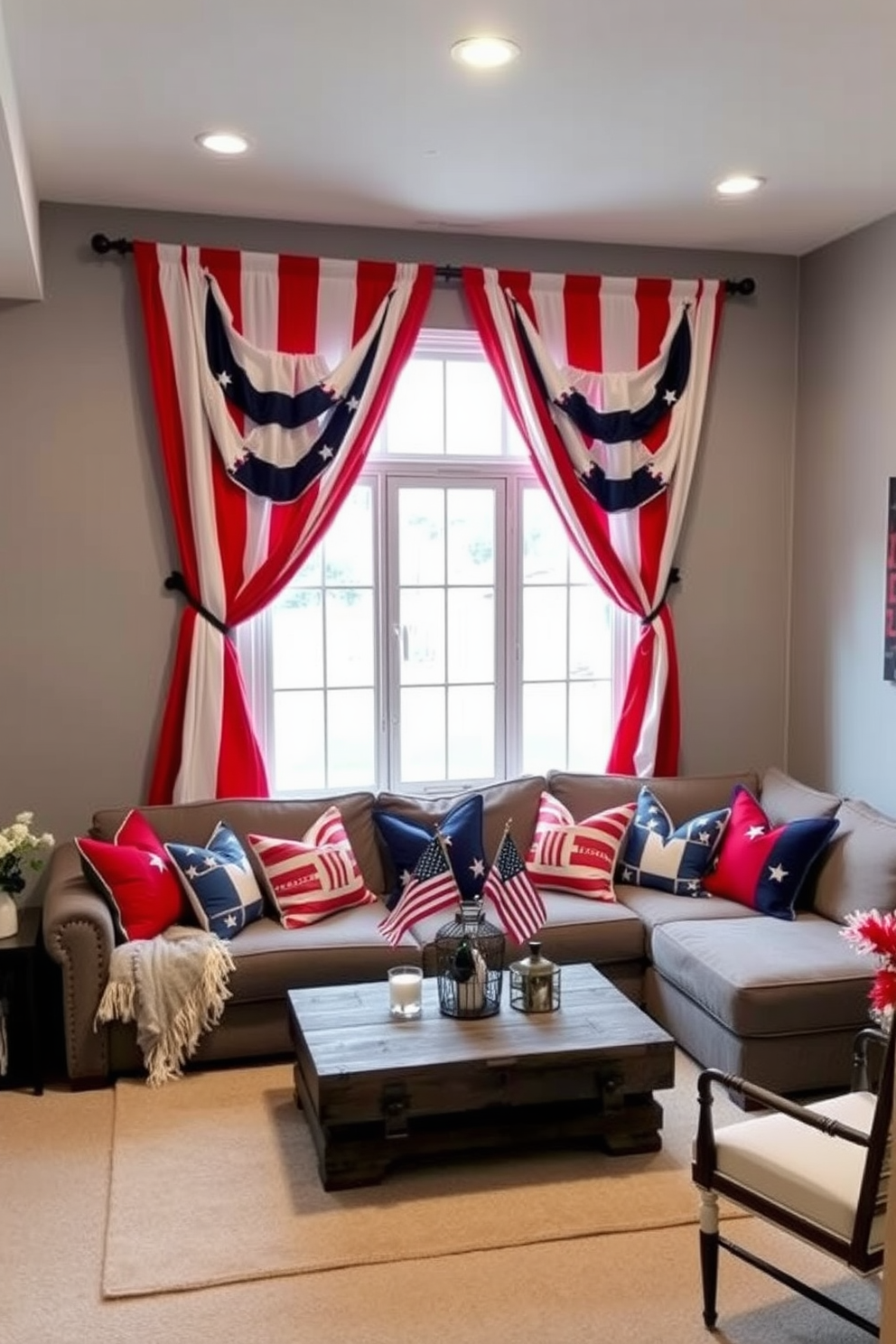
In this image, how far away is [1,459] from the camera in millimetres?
4426

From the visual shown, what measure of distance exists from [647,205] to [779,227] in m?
0.63

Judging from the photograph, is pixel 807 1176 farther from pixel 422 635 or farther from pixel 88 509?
pixel 88 509

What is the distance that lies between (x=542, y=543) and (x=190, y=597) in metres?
1.50

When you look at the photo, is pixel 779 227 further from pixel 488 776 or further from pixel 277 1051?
pixel 277 1051

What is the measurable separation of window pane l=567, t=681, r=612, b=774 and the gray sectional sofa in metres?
0.48

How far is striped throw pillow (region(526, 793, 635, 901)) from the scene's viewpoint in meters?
4.46

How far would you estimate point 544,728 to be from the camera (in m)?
5.20

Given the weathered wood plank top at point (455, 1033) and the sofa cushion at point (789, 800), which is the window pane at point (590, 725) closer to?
the sofa cushion at point (789, 800)

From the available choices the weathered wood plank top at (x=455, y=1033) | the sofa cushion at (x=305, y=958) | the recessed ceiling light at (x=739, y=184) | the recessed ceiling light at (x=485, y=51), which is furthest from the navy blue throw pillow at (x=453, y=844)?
the recessed ceiling light at (x=485, y=51)

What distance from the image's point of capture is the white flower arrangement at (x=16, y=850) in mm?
3980

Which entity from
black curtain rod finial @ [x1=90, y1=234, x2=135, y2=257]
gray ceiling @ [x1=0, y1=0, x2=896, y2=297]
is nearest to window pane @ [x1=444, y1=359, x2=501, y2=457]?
gray ceiling @ [x1=0, y1=0, x2=896, y2=297]

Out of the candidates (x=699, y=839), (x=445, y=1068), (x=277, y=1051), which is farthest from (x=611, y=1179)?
(x=699, y=839)

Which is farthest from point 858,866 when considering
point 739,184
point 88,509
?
point 88,509

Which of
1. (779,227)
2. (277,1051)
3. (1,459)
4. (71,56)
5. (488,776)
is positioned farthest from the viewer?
(488,776)
